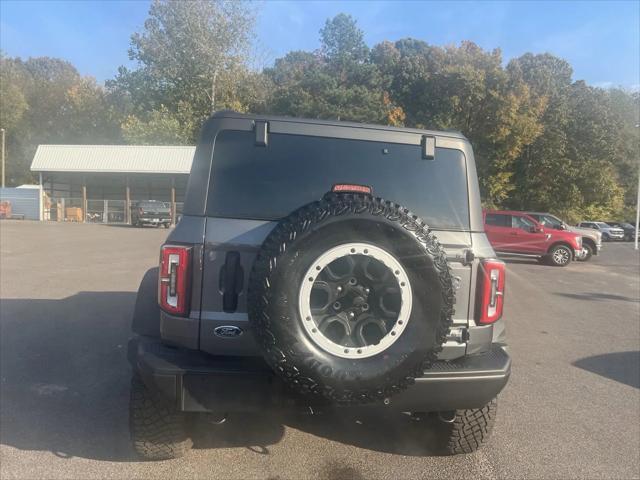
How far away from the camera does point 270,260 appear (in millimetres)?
2740

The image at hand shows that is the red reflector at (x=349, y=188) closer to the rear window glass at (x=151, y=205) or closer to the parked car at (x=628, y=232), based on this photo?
the rear window glass at (x=151, y=205)

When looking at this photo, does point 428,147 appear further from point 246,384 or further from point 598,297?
point 598,297

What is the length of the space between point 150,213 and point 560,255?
22.8m

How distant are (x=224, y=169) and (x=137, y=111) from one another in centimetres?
4784

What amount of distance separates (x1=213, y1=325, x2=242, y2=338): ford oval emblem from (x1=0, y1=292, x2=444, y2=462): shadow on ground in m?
0.48

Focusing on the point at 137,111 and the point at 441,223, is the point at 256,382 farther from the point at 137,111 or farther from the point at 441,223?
the point at 137,111

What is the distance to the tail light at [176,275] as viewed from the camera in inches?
119

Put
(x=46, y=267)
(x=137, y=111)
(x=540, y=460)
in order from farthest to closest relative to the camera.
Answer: (x=137, y=111) → (x=46, y=267) → (x=540, y=460)

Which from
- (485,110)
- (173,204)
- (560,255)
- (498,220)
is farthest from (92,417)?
(485,110)

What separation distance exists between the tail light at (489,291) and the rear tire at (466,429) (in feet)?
2.15

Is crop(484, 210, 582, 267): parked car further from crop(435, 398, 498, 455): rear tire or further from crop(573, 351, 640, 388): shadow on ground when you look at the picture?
crop(435, 398, 498, 455): rear tire

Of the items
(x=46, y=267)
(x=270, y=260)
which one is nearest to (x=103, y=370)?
(x=270, y=260)

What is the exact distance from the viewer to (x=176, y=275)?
303cm

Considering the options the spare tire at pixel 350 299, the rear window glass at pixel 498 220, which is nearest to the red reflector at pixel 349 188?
the spare tire at pixel 350 299
